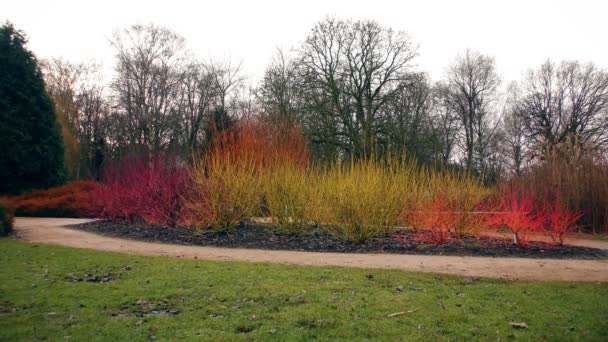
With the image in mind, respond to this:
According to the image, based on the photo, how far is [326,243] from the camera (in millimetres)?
11031

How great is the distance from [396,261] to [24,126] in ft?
68.7

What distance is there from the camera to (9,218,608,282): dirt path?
723 centimetres

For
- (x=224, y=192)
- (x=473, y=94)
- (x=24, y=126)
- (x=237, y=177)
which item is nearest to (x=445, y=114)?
(x=473, y=94)

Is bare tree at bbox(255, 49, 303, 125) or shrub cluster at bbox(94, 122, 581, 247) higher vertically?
bare tree at bbox(255, 49, 303, 125)

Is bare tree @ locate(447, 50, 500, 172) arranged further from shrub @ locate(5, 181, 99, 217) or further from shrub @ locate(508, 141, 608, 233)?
shrub @ locate(5, 181, 99, 217)

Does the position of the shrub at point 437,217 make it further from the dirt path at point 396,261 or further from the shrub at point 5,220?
the shrub at point 5,220

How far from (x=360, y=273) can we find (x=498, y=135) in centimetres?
3203

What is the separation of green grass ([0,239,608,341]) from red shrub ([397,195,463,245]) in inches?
160

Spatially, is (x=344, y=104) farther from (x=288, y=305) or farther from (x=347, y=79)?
(x=288, y=305)

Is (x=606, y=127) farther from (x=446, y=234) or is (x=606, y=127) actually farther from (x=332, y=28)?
(x=446, y=234)

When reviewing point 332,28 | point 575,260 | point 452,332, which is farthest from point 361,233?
point 332,28

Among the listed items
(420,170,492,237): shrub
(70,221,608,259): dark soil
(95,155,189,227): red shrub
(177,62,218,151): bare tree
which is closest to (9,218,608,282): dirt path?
(70,221,608,259): dark soil

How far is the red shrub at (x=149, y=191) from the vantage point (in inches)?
523

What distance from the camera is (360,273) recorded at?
6.96 meters
